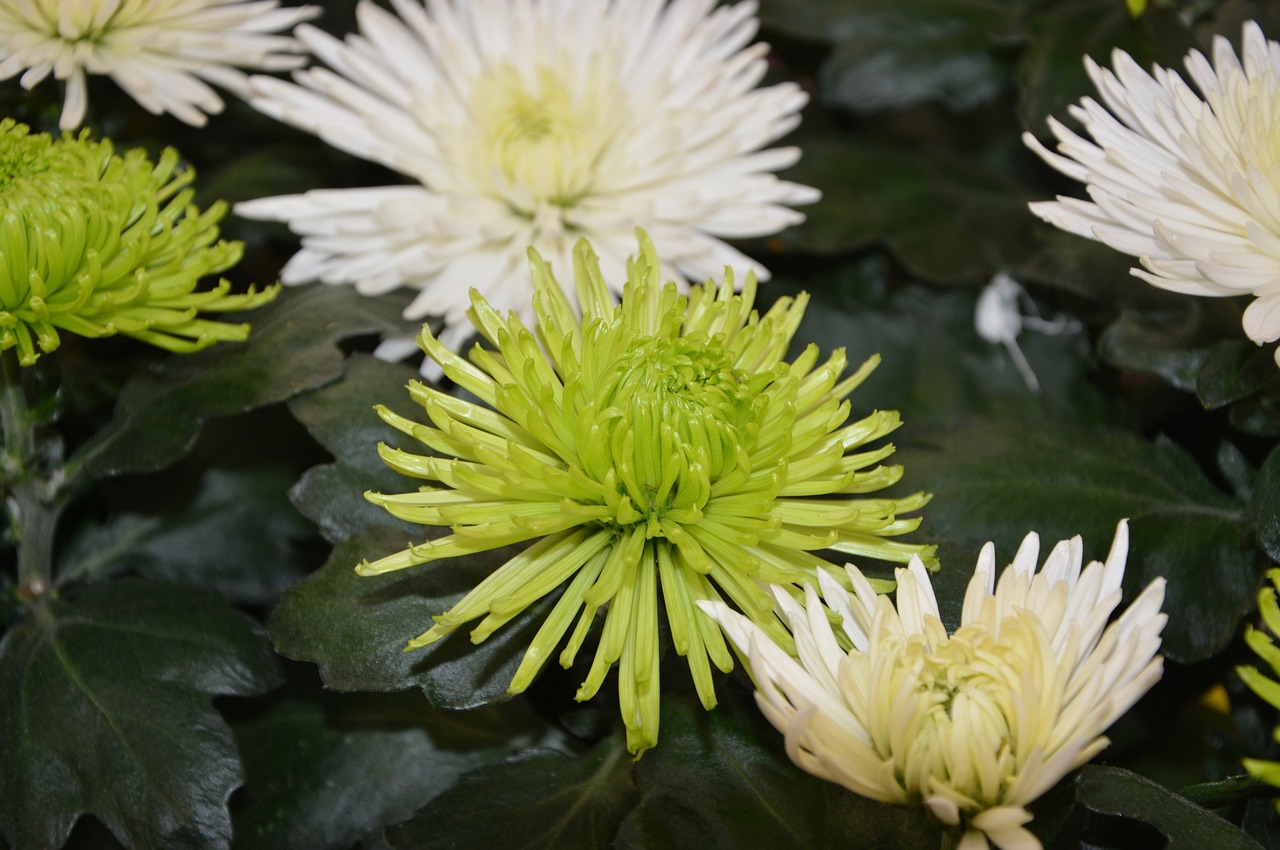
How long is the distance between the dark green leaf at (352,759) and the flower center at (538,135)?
388mm

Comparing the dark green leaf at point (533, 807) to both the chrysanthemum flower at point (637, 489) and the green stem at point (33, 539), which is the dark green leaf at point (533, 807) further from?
the green stem at point (33, 539)

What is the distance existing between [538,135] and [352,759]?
0.50 meters

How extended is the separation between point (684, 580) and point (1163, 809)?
28 centimetres

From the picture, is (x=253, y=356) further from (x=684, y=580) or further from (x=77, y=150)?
(x=684, y=580)

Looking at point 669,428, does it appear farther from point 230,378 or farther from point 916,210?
point 916,210

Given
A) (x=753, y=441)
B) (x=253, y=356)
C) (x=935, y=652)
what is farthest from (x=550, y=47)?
(x=935, y=652)

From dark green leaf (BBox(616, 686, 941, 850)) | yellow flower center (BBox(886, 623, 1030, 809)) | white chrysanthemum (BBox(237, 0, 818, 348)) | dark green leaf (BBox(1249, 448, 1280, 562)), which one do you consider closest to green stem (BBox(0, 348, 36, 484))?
white chrysanthemum (BBox(237, 0, 818, 348))

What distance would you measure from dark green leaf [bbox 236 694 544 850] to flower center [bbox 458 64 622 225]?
388 mm

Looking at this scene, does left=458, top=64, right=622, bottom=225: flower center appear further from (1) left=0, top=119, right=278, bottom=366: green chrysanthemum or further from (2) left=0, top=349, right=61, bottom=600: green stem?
(2) left=0, top=349, right=61, bottom=600: green stem

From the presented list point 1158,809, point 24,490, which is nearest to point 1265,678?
point 1158,809

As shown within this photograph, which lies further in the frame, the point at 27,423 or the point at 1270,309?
the point at 27,423

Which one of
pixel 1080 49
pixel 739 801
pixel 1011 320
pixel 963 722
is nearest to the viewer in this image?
pixel 963 722

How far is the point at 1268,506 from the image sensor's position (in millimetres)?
686

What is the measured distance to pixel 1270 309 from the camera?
0.63 m
